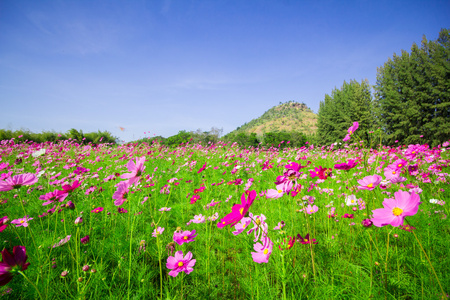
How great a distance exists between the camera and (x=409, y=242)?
1.47 meters

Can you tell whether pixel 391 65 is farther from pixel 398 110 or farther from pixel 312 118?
pixel 312 118

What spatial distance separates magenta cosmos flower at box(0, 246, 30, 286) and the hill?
51.0 m

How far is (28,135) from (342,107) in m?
32.1

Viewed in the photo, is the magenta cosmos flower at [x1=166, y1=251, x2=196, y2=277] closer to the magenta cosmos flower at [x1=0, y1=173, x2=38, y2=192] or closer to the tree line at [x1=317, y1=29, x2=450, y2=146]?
the magenta cosmos flower at [x1=0, y1=173, x2=38, y2=192]

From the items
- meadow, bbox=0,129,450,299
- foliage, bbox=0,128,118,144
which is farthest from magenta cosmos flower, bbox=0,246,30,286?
foliage, bbox=0,128,118,144

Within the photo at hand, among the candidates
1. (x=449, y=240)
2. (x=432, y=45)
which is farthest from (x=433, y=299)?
(x=432, y=45)

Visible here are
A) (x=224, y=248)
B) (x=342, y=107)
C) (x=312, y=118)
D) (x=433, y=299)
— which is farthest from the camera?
(x=312, y=118)

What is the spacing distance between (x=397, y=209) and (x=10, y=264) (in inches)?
53.7

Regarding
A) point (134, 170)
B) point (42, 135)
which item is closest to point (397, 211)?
point (134, 170)

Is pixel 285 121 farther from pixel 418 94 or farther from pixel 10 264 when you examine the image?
pixel 10 264

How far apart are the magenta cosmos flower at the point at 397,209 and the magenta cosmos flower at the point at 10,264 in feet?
3.97

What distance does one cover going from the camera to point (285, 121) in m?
66.8

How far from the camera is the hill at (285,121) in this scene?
2310 inches

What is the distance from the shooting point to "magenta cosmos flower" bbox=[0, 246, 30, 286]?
Answer: 0.61m
